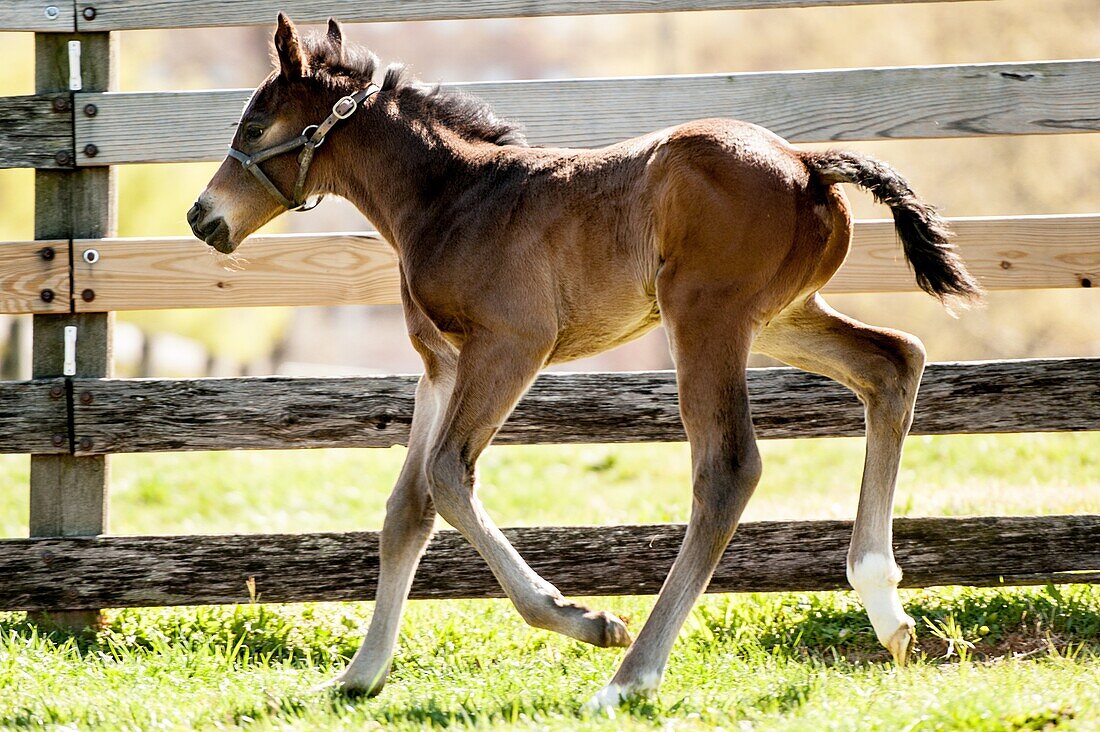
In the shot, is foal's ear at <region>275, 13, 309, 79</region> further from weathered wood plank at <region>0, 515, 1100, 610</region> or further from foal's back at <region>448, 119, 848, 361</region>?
weathered wood plank at <region>0, 515, 1100, 610</region>

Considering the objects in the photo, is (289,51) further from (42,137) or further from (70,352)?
(70,352)

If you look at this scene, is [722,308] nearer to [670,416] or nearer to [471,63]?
[670,416]

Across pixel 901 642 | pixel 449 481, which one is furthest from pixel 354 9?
pixel 901 642

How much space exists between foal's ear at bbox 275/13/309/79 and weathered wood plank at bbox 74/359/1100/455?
1326 millimetres

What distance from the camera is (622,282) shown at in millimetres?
3701

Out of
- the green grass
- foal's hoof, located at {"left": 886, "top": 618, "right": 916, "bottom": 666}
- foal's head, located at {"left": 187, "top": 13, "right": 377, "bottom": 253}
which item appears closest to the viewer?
the green grass

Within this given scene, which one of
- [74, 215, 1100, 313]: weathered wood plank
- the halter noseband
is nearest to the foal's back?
the halter noseband

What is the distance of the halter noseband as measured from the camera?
400 centimetres

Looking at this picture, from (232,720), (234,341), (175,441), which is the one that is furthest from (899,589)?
(234,341)

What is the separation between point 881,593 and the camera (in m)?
3.77

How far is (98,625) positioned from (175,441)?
2.86 feet

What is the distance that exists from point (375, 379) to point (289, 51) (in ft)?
4.63

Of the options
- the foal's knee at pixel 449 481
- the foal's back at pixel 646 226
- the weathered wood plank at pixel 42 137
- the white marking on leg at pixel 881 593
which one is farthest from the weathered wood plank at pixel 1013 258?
the weathered wood plank at pixel 42 137

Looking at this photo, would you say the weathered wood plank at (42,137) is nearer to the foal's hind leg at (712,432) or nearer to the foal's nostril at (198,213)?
the foal's nostril at (198,213)
